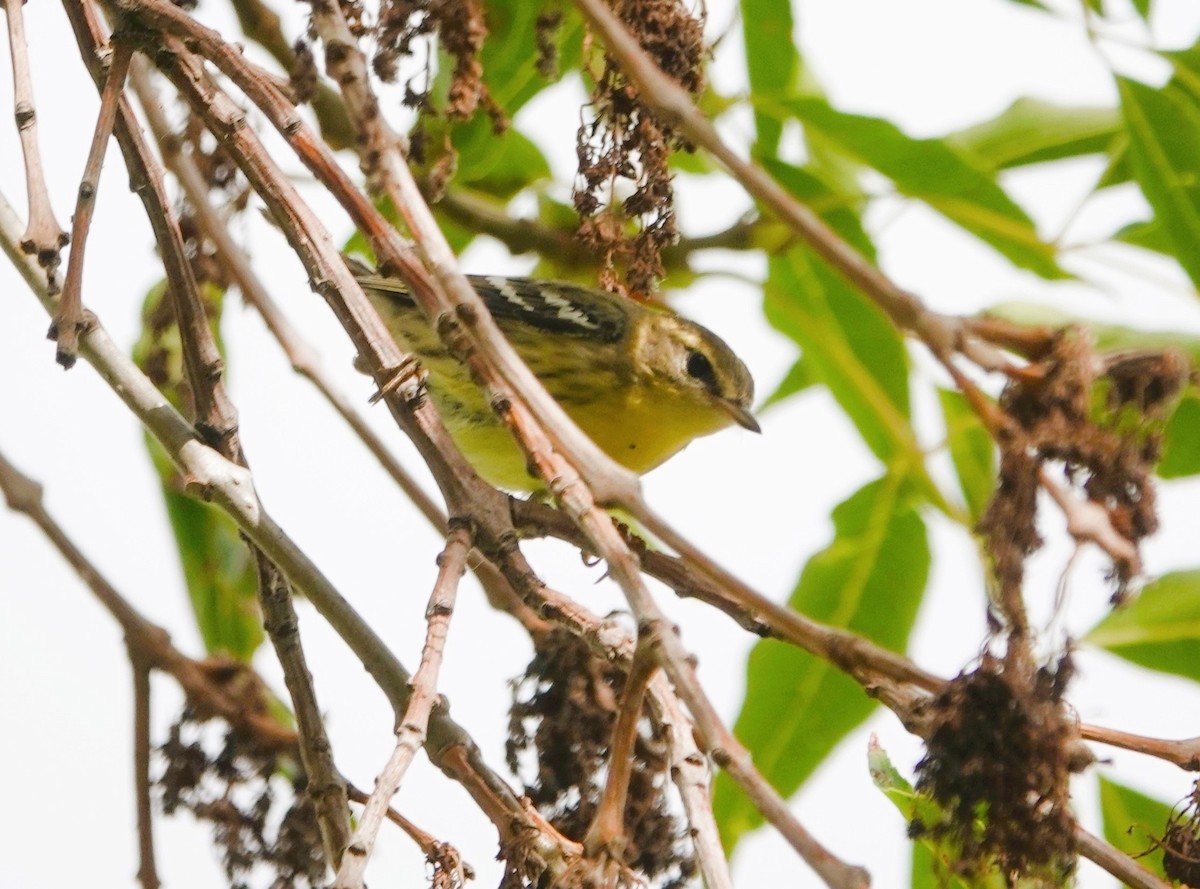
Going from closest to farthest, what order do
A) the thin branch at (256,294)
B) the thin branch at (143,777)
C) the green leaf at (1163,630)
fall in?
the thin branch at (143,777)
the thin branch at (256,294)
the green leaf at (1163,630)

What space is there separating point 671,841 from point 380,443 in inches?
40.4

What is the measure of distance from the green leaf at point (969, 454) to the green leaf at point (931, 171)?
1.65 ft

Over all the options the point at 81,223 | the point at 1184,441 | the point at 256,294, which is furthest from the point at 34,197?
the point at 1184,441

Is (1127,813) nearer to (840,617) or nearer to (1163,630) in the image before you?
(1163,630)

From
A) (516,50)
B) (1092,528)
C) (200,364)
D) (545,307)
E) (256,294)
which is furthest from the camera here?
(545,307)

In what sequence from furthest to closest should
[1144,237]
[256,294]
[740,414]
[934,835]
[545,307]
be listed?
[545,307] < [740,414] < [1144,237] < [256,294] < [934,835]

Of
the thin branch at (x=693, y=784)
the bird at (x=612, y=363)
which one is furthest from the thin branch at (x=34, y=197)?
the bird at (x=612, y=363)

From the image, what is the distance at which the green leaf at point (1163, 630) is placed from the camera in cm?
259

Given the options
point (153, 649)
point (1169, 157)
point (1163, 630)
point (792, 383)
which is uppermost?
point (792, 383)

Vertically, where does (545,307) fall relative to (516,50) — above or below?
above

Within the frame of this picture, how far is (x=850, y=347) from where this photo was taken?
3273 millimetres

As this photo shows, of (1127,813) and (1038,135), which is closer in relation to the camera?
(1127,813)

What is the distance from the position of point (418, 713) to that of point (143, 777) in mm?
1074

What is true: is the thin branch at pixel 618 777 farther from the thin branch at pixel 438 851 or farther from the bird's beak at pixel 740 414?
the bird's beak at pixel 740 414
